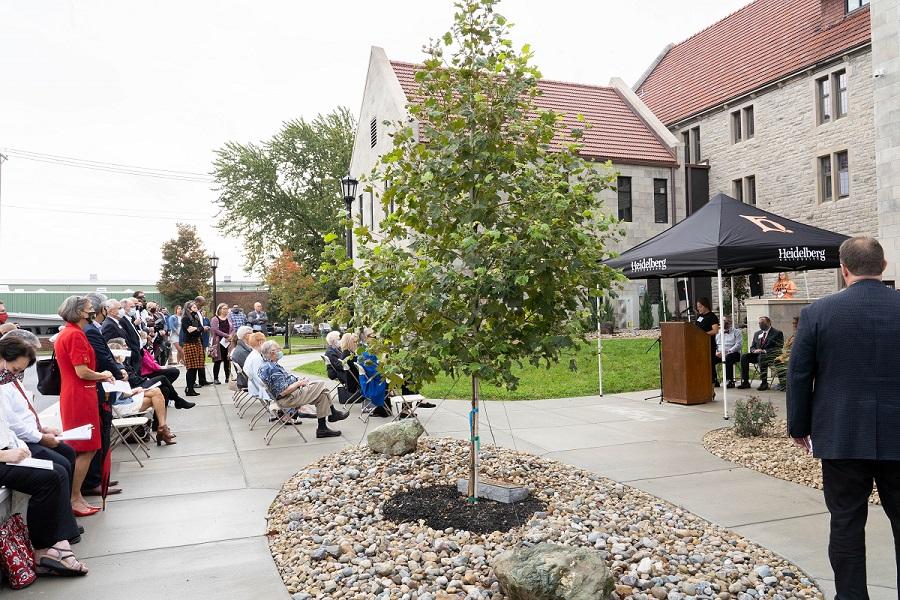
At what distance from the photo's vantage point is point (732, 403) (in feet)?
36.2

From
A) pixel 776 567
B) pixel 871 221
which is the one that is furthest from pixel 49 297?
pixel 776 567

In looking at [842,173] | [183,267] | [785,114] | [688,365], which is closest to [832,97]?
[785,114]

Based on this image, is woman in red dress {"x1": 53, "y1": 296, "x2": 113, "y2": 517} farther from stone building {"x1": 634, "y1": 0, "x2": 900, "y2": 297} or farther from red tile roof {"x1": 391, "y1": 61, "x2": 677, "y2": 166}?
red tile roof {"x1": 391, "y1": 61, "x2": 677, "y2": 166}

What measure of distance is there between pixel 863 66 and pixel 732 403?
19.0 metres

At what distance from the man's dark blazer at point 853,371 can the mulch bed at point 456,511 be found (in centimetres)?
227

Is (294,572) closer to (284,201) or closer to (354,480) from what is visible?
(354,480)

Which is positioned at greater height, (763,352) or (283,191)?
(283,191)

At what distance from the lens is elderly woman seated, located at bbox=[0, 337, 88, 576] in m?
4.29

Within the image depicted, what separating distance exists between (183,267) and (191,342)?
1940 inches

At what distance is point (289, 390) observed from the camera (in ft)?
28.1

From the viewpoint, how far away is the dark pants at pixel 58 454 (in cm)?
488

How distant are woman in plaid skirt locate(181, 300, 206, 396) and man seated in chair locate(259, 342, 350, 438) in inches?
192

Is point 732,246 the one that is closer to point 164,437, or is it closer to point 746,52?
point 164,437

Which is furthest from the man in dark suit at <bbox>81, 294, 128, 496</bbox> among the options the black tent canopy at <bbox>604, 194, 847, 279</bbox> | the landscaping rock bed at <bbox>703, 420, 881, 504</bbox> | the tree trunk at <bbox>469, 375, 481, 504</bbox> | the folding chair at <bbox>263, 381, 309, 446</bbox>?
the black tent canopy at <bbox>604, 194, 847, 279</bbox>
